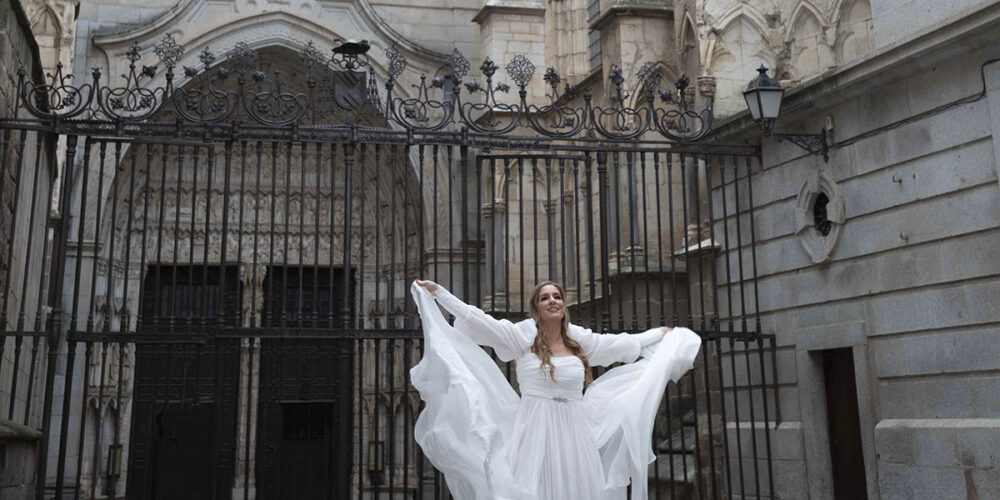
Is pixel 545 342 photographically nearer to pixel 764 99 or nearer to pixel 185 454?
pixel 764 99

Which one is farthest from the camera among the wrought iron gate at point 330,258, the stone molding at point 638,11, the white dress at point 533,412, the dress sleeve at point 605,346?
the stone molding at point 638,11

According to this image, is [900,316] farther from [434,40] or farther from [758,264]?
[434,40]

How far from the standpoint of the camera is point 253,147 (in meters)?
16.8

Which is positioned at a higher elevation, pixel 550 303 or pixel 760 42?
pixel 760 42

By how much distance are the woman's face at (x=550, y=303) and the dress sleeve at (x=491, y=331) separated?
166 millimetres

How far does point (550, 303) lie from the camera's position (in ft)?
16.7

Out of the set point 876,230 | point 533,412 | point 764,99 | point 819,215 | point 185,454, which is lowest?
point 185,454

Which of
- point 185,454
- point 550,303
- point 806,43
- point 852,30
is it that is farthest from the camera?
point 185,454

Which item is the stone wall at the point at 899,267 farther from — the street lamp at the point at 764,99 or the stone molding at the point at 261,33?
the stone molding at the point at 261,33

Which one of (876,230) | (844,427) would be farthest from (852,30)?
(844,427)

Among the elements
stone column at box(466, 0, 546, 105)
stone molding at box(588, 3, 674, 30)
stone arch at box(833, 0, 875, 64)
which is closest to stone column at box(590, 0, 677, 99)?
stone molding at box(588, 3, 674, 30)

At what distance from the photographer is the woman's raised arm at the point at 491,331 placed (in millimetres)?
5148

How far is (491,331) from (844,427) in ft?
14.0

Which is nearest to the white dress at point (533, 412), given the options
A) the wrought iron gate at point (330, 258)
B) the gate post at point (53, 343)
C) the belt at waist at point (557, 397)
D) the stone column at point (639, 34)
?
the belt at waist at point (557, 397)
